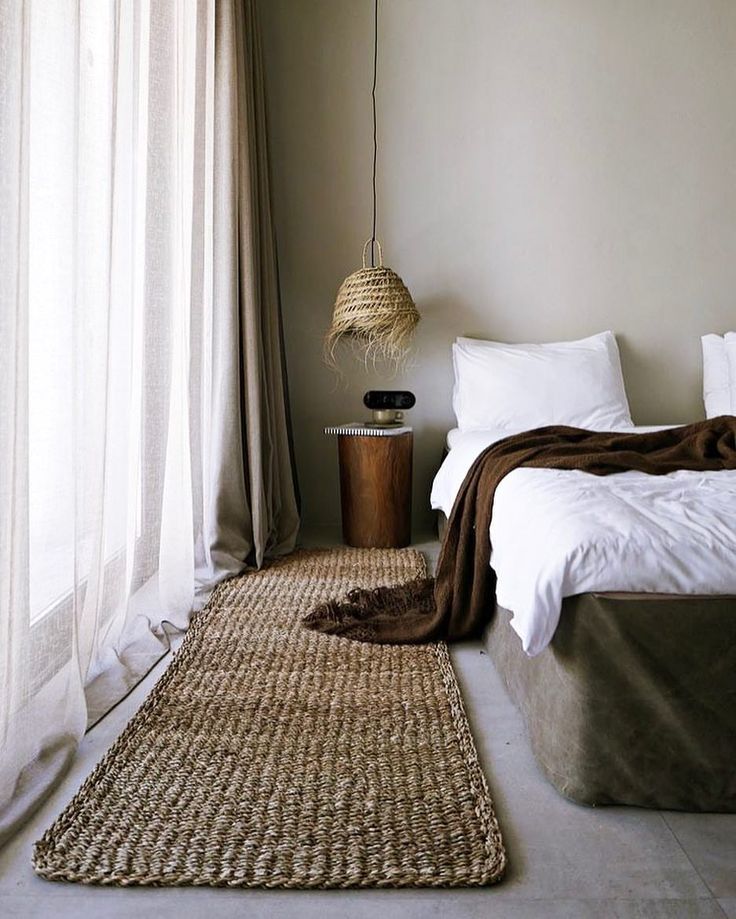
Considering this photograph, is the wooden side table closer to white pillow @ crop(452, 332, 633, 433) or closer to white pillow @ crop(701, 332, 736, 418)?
white pillow @ crop(452, 332, 633, 433)

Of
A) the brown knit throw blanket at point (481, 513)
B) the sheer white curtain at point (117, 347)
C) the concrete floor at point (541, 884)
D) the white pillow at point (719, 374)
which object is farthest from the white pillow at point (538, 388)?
the concrete floor at point (541, 884)

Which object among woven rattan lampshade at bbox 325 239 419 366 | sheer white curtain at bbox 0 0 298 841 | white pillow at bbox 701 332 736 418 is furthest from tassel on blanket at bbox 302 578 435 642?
white pillow at bbox 701 332 736 418

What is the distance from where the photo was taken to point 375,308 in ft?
11.1

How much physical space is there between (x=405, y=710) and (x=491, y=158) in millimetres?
2810

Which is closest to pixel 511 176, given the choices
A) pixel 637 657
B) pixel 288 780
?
pixel 637 657

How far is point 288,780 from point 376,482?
197cm

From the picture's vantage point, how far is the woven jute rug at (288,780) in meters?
1.28

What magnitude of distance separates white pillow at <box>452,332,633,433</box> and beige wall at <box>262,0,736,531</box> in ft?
0.87

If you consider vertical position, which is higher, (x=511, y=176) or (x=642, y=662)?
(x=511, y=176)

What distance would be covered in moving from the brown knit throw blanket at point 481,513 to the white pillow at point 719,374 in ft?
3.71

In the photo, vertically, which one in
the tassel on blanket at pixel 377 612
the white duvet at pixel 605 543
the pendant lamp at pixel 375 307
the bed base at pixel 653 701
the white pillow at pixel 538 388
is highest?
the pendant lamp at pixel 375 307

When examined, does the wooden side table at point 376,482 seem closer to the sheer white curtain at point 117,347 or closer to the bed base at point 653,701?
the sheer white curtain at point 117,347

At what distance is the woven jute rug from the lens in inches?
50.4

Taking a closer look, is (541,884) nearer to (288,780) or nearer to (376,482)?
(288,780)
